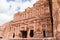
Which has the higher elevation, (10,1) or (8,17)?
(10,1)

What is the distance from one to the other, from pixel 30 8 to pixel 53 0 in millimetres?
1339

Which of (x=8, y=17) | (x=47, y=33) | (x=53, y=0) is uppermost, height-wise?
(x=53, y=0)

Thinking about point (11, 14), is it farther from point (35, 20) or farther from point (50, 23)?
point (50, 23)

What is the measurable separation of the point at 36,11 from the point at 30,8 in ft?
1.22

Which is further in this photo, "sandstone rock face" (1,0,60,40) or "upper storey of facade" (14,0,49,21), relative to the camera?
"upper storey of facade" (14,0,49,21)

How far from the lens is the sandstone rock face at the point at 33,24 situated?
1253 centimetres

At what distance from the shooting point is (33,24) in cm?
1264

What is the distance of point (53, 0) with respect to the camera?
1252 centimetres

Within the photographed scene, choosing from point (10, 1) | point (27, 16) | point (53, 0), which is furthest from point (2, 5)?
point (53, 0)

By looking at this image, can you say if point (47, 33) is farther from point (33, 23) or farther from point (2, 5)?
point (2, 5)

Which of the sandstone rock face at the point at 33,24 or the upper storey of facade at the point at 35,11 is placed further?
the upper storey of facade at the point at 35,11

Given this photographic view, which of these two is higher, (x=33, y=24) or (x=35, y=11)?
(x=35, y=11)

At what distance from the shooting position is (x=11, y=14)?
12594 mm

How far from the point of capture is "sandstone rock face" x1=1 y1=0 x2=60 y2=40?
12.5 meters
